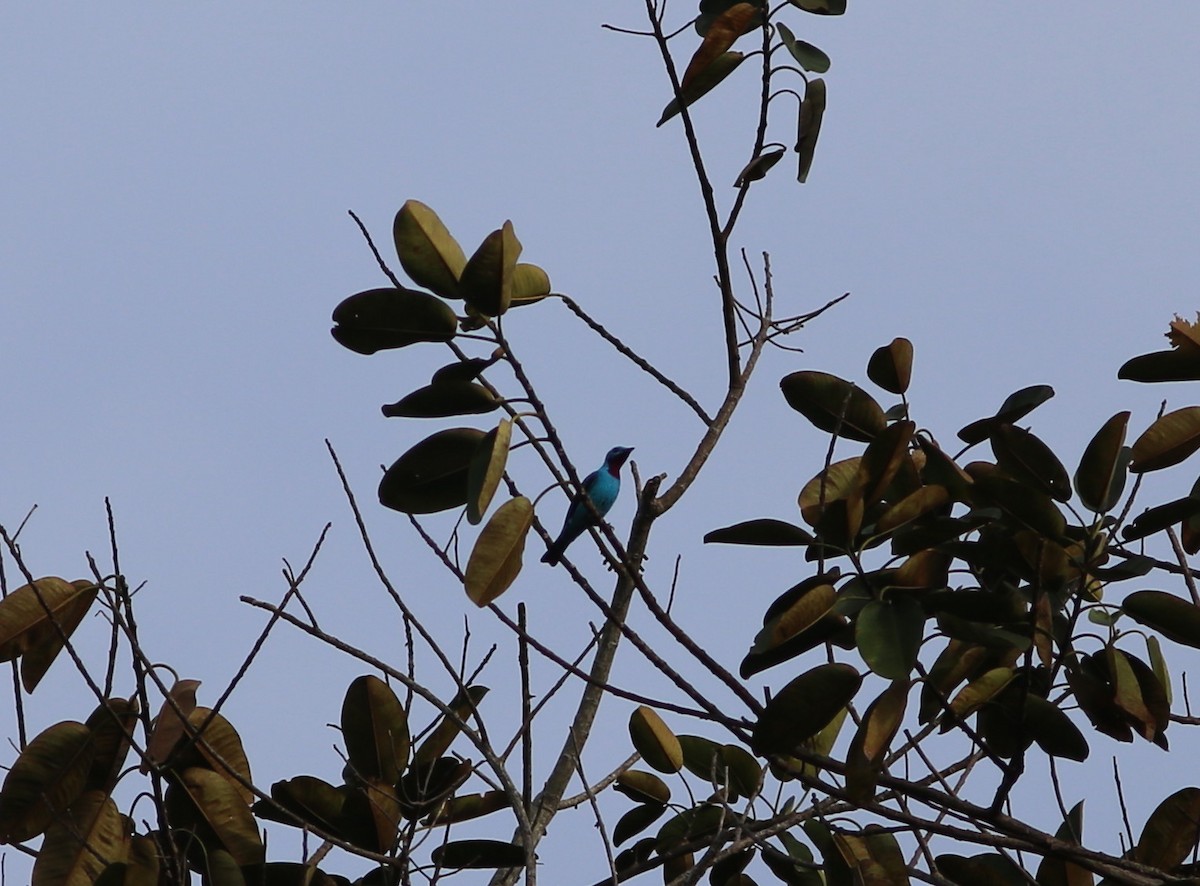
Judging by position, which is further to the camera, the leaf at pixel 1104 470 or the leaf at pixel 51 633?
the leaf at pixel 51 633

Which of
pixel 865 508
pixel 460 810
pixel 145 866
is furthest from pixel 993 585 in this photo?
pixel 145 866

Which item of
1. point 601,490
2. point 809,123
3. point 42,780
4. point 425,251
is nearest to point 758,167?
point 809,123

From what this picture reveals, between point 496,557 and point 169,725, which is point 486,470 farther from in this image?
point 169,725

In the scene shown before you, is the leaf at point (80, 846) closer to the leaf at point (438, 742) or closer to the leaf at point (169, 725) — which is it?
the leaf at point (169, 725)

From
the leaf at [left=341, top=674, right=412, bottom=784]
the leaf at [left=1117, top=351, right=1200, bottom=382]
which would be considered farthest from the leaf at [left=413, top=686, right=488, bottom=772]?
the leaf at [left=1117, top=351, right=1200, bottom=382]

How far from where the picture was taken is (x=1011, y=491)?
2422 millimetres

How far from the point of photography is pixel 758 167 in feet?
11.1

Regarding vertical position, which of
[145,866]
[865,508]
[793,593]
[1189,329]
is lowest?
→ [145,866]

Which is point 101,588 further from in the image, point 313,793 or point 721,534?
point 721,534

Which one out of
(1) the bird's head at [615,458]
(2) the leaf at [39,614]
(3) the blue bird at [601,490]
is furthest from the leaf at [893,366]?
(1) the bird's head at [615,458]

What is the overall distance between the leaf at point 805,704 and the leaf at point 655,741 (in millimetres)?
977

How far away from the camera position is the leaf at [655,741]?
323cm

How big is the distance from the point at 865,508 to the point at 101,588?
152 cm

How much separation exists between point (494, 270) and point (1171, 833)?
172cm
